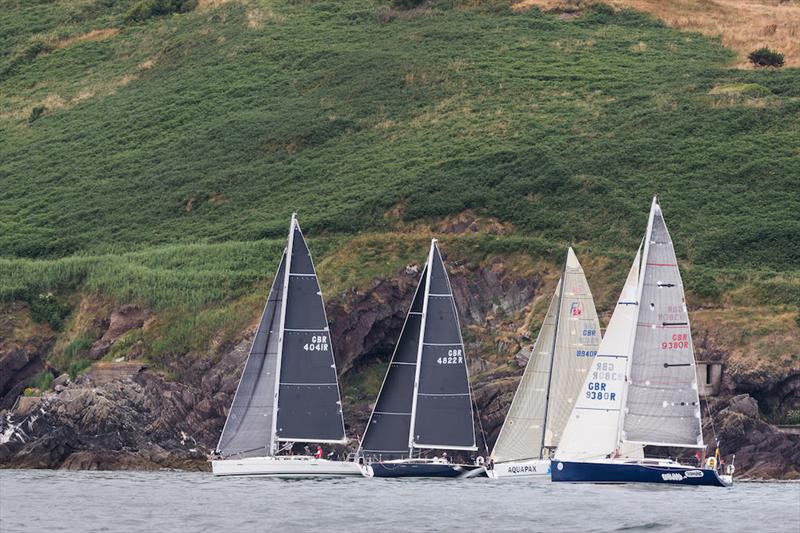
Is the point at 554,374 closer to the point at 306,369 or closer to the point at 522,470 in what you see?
the point at 522,470

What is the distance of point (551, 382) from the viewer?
6881 centimetres

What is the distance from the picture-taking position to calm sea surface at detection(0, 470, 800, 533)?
160 ft

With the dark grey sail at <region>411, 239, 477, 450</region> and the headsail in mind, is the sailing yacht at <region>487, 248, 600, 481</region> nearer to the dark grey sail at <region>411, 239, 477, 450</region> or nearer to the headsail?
the dark grey sail at <region>411, 239, 477, 450</region>

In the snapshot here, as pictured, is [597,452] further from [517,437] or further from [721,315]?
[721,315]

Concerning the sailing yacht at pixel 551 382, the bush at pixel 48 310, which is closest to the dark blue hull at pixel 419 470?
the sailing yacht at pixel 551 382

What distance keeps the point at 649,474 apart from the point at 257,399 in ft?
53.8

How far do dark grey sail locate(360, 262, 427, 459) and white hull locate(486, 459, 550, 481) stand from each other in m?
3.61

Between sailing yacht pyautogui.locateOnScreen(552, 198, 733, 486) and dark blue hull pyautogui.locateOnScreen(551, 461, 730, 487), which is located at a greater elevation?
sailing yacht pyautogui.locateOnScreen(552, 198, 733, 486)

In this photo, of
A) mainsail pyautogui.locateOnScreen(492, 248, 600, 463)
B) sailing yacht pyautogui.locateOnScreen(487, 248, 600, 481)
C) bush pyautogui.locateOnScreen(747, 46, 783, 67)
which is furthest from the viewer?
bush pyautogui.locateOnScreen(747, 46, 783, 67)

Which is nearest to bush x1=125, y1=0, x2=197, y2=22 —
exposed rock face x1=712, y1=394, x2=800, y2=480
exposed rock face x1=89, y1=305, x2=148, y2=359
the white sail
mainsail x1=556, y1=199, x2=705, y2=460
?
exposed rock face x1=89, y1=305, x2=148, y2=359

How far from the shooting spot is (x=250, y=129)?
122 meters

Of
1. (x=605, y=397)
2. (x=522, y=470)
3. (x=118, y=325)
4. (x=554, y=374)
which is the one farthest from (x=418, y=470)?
(x=118, y=325)

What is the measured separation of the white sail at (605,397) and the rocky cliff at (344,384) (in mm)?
11720

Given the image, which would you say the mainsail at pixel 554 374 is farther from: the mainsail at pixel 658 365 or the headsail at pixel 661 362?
the headsail at pixel 661 362
